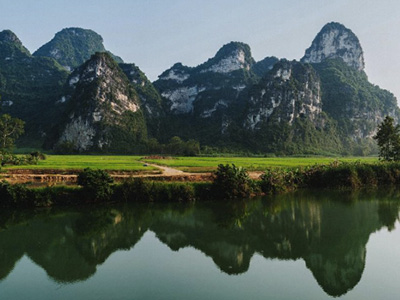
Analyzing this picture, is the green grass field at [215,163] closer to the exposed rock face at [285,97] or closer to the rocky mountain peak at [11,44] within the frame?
the exposed rock face at [285,97]

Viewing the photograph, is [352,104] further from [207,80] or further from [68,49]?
[68,49]

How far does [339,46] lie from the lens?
496 feet

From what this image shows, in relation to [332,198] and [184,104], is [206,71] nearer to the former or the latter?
[184,104]

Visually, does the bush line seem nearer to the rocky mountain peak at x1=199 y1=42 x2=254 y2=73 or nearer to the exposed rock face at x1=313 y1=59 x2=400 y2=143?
the exposed rock face at x1=313 y1=59 x2=400 y2=143

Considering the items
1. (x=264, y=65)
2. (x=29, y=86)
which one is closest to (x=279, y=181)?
(x=29, y=86)

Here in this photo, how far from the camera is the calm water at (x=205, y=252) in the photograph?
9.71m

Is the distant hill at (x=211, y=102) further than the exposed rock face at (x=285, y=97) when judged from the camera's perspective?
No

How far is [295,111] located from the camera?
352 feet

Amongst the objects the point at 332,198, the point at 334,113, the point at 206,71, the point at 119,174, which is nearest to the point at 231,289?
the point at 332,198

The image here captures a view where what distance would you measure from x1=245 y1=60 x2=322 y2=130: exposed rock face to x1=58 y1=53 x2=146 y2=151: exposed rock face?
1521 inches

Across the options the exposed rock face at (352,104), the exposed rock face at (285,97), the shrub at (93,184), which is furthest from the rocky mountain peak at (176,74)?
the shrub at (93,184)

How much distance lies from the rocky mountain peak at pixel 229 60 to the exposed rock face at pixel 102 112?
52.2 meters

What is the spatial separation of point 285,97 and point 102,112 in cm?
5812

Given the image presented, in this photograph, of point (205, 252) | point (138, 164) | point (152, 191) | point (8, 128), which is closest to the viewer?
point (205, 252)
